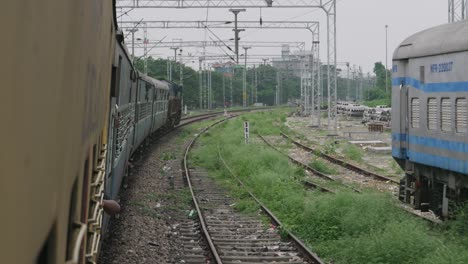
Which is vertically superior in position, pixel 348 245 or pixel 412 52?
pixel 412 52

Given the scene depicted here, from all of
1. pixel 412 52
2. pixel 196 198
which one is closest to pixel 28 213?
pixel 412 52

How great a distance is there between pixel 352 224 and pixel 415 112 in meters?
2.33

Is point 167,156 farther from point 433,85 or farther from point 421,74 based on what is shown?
point 433,85

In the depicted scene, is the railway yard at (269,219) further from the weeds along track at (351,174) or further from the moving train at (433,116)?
the moving train at (433,116)

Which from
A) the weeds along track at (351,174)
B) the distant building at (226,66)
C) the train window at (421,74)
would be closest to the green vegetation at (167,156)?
the weeds along track at (351,174)

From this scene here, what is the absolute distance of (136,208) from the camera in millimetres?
13883

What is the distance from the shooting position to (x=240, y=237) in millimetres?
11383

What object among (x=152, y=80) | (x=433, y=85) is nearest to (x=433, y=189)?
(x=433, y=85)

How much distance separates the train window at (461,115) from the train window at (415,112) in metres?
1.51

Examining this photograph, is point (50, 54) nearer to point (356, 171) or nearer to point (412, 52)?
point (412, 52)

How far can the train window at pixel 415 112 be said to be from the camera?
1128 cm

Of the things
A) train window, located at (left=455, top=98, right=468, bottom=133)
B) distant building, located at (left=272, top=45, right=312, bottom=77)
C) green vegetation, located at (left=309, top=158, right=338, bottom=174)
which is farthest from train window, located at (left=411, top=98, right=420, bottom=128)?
distant building, located at (left=272, top=45, right=312, bottom=77)

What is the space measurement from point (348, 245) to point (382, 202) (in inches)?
98.0

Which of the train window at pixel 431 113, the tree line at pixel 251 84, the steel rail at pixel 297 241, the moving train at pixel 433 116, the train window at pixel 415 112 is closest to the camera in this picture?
the steel rail at pixel 297 241
